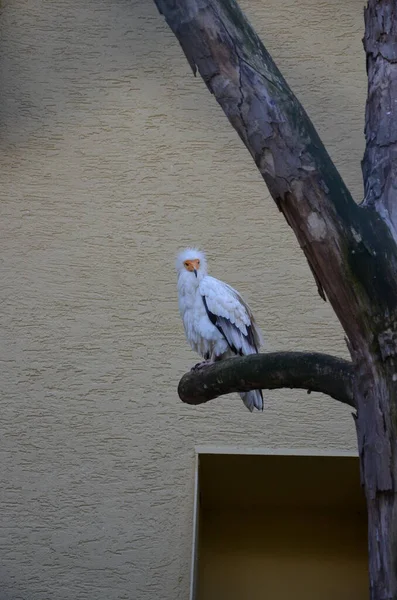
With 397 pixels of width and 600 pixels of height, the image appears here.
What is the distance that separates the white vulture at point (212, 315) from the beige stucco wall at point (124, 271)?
790mm

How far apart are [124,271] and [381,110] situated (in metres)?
3.60

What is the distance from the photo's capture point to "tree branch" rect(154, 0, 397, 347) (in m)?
3.40

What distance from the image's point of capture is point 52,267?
284 inches

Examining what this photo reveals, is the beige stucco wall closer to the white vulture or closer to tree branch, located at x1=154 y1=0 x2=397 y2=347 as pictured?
the white vulture

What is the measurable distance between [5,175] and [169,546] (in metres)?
3.01

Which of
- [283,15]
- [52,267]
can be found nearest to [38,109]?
[52,267]

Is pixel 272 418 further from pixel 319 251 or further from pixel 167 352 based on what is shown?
pixel 319 251

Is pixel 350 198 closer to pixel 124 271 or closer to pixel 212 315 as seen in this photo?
pixel 212 315

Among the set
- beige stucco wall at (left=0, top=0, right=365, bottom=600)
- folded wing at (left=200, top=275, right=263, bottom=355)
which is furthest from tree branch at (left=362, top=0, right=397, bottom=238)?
beige stucco wall at (left=0, top=0, right=365, bottom=600)

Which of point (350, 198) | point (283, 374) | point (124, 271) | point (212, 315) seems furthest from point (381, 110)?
point (124, 271)

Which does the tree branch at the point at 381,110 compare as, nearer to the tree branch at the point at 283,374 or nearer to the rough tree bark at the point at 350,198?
the rough tree bark at the point at 350,198

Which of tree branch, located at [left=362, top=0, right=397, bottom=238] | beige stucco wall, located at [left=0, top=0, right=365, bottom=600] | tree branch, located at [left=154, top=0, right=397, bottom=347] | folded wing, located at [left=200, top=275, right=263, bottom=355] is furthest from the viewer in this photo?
→ beige stucco wall, located at [left=0, top=0, right=365, bottom=600]

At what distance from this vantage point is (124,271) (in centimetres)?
716

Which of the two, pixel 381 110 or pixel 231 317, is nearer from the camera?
pixel 381 110
